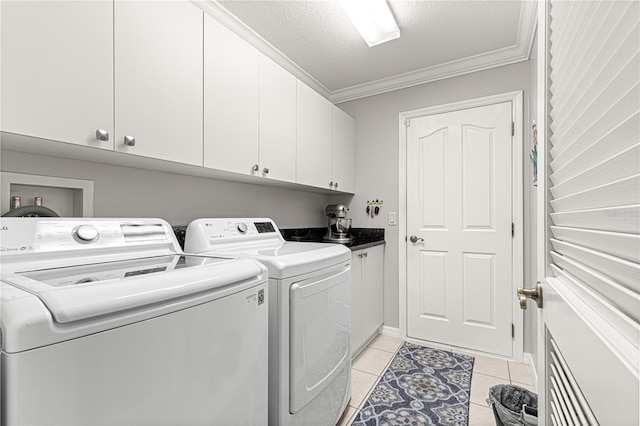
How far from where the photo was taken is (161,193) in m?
1.75

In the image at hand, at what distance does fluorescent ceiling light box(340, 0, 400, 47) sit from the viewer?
184 cm

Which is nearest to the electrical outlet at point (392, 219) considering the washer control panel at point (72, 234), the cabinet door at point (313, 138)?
the cabinet door at point (313, 138)

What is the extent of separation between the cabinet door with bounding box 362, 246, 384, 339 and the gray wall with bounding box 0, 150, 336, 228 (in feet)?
2.47

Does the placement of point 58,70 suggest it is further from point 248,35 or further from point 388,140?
point 388,140

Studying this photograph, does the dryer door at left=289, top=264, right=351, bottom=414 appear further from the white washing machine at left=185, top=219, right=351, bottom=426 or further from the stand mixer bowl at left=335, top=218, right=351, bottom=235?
the stand mixer bowl at left=335, top=218, right=351, bottom=235

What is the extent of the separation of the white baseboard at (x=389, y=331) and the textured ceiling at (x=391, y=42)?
2320 mm

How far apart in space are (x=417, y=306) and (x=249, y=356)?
2.09 metres

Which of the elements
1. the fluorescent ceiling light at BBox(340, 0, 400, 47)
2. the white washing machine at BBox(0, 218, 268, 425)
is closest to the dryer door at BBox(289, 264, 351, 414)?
the white washing machine at BBox(0, 218, 268, 425)

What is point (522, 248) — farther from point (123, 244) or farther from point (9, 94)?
point (9, 94)

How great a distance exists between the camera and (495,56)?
8.00ft

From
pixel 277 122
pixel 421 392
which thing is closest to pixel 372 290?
pixel 421 392

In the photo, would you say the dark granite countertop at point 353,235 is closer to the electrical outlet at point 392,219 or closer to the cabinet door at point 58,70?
the electrical outlet at point 392,219

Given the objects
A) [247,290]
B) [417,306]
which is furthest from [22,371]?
[417,306]

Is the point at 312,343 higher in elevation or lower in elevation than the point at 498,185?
lower
